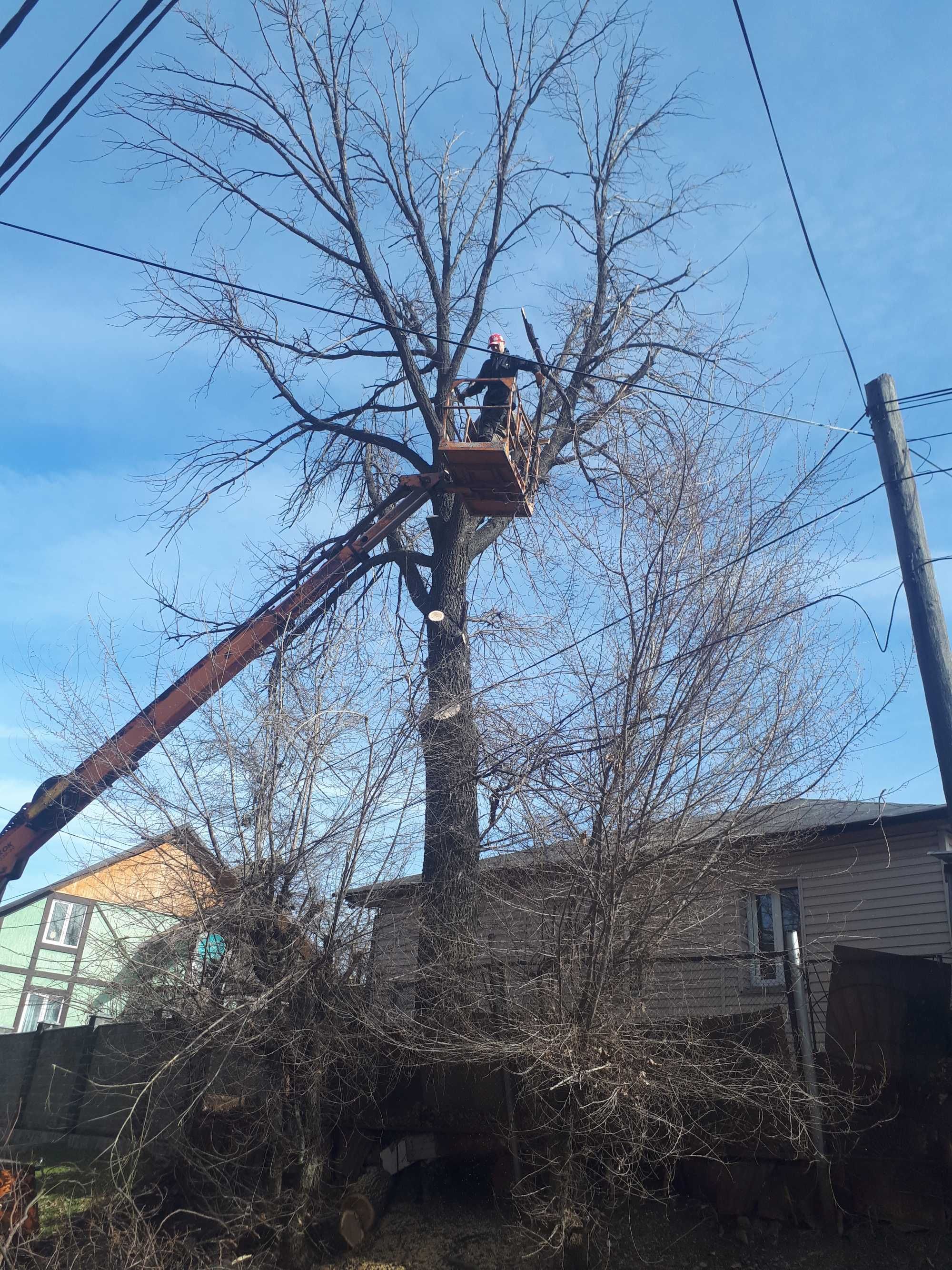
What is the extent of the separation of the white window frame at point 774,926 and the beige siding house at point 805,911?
19 mm

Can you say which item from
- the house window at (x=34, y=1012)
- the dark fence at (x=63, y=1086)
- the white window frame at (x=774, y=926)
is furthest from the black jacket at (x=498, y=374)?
the house window at (x=34, y=1012)

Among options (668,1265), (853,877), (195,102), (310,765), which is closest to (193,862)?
(310,765)

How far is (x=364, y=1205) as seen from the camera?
860cm

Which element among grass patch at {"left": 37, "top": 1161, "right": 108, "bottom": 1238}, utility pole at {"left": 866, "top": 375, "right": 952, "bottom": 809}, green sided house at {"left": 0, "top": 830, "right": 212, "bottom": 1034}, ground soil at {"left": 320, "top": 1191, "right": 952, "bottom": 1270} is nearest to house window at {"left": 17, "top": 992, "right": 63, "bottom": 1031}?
grass patch at {"left": 37, "top": 1161, "right": 108, "bottom": 1238}

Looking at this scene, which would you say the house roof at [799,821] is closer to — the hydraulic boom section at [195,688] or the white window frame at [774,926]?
the white window frame at [774,926]

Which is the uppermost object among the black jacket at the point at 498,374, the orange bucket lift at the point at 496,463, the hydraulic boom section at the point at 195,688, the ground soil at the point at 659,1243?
the black jacket at the point at 498,374

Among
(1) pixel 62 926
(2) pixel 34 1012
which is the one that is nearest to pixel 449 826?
(1) pixel 62 926

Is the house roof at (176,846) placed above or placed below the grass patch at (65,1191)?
above

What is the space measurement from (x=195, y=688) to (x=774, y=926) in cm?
767

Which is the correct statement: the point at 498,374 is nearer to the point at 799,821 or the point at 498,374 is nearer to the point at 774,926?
the point at 799,821

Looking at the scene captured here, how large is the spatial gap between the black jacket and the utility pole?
4.76 meters

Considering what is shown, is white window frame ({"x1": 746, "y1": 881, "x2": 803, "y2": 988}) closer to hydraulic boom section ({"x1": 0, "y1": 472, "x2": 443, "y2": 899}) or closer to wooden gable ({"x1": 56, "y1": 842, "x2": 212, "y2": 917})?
wooden gable ({"x1": 56, "y1": 842, "x2": 212, "y2": 917})

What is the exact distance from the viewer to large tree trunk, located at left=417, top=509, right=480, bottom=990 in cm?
953

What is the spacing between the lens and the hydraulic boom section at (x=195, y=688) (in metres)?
9.95
